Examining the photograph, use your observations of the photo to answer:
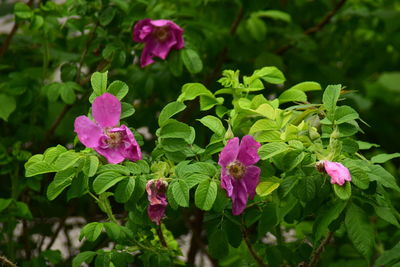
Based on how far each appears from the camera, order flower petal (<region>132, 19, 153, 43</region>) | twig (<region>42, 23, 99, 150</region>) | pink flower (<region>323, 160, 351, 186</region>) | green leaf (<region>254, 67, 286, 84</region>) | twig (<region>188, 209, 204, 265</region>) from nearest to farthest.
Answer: pink flower (<region>323, 160, 351, 186</region>)
green leaf (<region>254, 67, 286, 84</region>)
flower petal (<region>132, 19, 153, 43</region>)
twig (<region>42, 23, 99, 150</region>)
twig (<region>188, 209, 204, 265</region>)

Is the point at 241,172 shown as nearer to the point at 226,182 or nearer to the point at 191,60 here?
the point at 226,182

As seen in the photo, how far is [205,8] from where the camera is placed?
205 cm

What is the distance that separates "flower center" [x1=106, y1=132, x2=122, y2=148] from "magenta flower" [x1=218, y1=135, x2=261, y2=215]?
163 mm

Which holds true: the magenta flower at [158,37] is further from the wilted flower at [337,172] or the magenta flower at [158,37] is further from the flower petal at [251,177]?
the wilted flower at [337,172]

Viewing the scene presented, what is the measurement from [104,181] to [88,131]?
0.10 m

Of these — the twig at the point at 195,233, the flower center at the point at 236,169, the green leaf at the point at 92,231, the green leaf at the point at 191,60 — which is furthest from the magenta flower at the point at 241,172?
the twig at the point at 195,233

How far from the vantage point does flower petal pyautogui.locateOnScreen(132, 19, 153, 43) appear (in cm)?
153

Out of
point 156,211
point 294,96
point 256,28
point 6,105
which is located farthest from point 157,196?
point 256,28

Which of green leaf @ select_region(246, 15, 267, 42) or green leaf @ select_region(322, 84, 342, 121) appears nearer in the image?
green leaf @ select_region(322, 84, 342, 121)

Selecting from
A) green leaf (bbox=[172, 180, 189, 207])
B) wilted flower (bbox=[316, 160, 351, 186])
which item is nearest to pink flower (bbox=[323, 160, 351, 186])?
wilted flower (bbox=[316, 160, 351, 186])

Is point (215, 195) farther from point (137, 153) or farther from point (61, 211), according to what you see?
point (61, 211)

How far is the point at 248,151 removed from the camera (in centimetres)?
113

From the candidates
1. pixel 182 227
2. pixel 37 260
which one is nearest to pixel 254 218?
pixel 37 260

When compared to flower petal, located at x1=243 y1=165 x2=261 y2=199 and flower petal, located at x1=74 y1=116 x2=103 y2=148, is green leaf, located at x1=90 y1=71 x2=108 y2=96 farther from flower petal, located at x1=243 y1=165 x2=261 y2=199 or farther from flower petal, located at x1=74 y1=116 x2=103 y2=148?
flower petal, located at x1=243 y1=165 x2=261 y2=199
